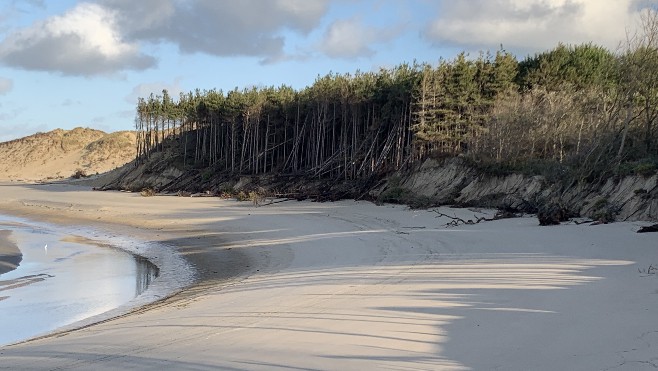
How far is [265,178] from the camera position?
35594mm

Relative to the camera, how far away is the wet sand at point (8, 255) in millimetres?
15359

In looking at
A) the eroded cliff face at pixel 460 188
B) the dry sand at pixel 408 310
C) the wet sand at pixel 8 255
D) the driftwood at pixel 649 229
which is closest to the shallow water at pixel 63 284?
the wet sand at pixel 8 255

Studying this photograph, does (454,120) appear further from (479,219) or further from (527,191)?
(479,219)

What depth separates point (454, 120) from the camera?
27203 mm

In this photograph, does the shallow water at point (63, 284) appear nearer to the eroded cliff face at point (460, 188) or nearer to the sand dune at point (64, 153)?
the eroded cliff face at point (460, 188)

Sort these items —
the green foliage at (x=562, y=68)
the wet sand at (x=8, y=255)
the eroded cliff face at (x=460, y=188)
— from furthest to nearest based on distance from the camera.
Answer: the green foliage at (x=562, y=68), the wet sand at (x=8, y=255), the eroded cliff face at (x=460, y=188)

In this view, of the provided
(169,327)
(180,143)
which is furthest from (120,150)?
(169,327)

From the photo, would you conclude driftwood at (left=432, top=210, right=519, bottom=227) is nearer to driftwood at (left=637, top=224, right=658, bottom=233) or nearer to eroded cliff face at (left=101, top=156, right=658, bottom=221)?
eroded cliff face at (left=101, top=156, right=658, bottom=221)

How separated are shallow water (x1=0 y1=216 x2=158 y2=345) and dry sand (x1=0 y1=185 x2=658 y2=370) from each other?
133cm

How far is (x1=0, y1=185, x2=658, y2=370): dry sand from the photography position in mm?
5207

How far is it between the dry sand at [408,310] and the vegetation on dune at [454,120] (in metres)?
4.82

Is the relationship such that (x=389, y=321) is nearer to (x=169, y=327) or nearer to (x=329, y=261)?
(x=169, y=327)

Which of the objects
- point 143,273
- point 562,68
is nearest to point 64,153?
point 562,68

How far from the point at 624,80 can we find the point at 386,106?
558 inches
